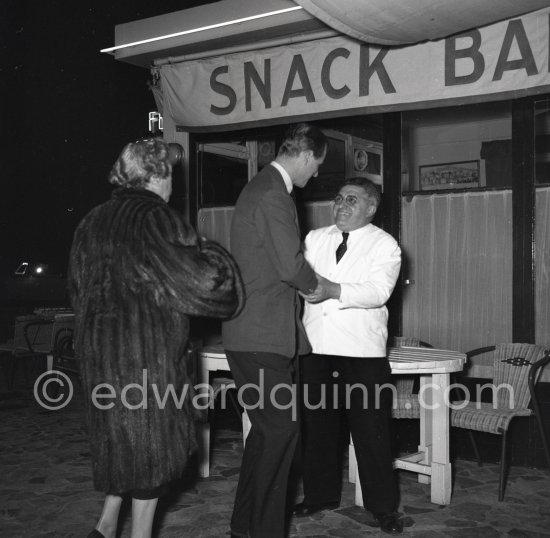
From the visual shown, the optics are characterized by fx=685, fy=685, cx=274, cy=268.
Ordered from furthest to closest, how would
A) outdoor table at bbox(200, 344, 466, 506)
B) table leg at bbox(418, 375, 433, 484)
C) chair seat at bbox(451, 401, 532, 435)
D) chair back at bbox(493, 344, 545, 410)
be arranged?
chair back at bbox(493, 344, 545, 410) < table leg at bbox(418, 375, 433, 484) < chair seat at bbox(451, 401, 532, 435) < outdoor table at bbox(200, 344, 466, 506)

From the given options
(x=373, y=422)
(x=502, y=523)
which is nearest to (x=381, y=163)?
(x=373, y=422)

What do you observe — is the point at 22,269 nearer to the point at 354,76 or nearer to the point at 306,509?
the point at 354,76

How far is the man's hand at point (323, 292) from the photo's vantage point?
3.64 metres

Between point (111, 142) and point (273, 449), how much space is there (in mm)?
11183

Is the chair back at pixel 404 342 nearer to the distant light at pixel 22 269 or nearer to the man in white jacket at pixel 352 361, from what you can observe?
the man in white jacket at pixel 352 361

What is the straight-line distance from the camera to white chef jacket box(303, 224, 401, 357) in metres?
3.99

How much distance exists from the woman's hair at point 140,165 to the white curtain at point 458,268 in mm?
3399

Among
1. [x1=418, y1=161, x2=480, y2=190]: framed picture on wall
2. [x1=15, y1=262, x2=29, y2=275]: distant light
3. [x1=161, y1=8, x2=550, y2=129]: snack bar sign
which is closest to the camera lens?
[x1=161, y1=8, x2=550, y2=129]: snack bar sign

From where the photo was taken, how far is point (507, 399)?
504 cm

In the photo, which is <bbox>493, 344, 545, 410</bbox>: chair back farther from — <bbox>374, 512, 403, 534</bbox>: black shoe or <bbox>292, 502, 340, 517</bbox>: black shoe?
<bbox>292, 502, 340, 517</bbox>: black shoe

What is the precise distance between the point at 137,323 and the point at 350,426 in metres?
1.71

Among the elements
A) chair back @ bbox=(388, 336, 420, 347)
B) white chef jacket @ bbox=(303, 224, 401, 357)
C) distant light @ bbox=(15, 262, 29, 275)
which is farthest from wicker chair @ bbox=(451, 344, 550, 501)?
distant light @ bbox=(15, 262, 29, 275)

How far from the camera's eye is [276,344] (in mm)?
3373

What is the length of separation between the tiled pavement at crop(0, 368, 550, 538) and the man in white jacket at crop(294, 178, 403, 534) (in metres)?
0.25
